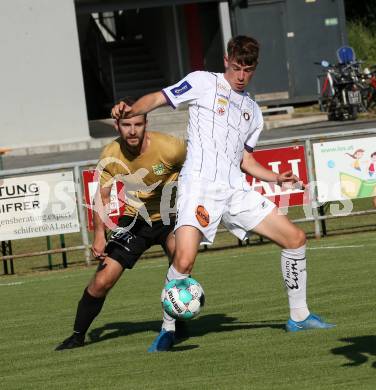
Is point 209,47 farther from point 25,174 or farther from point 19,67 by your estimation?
point 25,174

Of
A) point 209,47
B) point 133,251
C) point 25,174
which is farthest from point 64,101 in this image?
point 133,251

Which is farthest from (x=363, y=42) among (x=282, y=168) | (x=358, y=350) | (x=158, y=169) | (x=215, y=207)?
(x=358, y=350)

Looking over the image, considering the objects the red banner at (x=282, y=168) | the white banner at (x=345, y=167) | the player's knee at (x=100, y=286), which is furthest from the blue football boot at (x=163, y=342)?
the white banner at (x=345, y=167)

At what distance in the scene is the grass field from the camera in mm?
7047

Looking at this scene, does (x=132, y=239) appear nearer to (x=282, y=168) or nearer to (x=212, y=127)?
(x=212, y=127)

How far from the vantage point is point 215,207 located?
8.15 metres

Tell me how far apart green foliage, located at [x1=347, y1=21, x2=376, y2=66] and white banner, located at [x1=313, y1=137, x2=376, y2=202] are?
2128cm

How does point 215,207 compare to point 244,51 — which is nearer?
point 244,51

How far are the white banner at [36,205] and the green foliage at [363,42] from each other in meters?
22.7

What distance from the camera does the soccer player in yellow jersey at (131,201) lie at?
28.0 feet

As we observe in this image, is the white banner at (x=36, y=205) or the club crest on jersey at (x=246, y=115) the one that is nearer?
the club crest on jersey at (x=246, y=115)

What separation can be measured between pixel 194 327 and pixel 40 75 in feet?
67.0

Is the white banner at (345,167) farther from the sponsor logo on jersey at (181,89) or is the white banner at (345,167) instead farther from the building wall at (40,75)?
the building wall at (40,75)

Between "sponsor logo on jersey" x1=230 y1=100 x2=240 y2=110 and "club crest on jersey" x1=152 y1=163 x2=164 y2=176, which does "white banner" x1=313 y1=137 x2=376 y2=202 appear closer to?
"club crest on jersey" x1=152 y1=163 x2=164 y2=176
